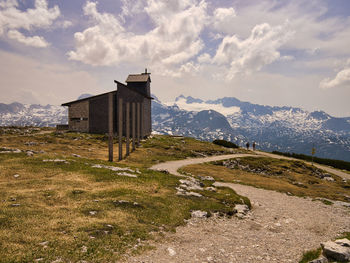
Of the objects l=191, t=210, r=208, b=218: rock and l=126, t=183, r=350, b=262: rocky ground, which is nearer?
l=126, t=183, r=350, b=262: rocky ground

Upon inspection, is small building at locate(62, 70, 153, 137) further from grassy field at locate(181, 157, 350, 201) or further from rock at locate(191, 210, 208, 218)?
rock at locate(191, 210, 208, 218)

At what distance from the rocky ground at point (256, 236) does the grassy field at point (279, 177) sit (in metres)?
9.20

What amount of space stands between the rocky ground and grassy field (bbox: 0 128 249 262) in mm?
1165

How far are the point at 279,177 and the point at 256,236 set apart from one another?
1246 inches

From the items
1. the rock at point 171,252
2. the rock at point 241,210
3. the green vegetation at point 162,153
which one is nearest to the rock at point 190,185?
the rock at point 241,210

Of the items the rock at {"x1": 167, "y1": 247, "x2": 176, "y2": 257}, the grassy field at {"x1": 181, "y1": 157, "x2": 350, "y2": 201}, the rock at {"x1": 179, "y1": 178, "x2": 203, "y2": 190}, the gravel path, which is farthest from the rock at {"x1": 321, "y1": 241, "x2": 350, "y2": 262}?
the grassy field at {"x1": 181, "y1": 157, "x2": 350, "y2": 201}

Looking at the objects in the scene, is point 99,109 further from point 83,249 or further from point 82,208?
point 83,249

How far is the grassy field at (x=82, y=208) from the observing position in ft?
32.1

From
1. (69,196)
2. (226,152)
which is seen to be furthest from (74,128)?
(69,196)

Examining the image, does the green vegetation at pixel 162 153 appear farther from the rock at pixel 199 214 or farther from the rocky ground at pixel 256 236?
the rocky ground at pixel 256 236

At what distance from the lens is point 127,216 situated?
549 inches

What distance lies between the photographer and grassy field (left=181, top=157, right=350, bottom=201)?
1231 inches

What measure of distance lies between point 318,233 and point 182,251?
36.2 feet

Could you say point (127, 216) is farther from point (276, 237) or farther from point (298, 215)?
point (298, 215)
